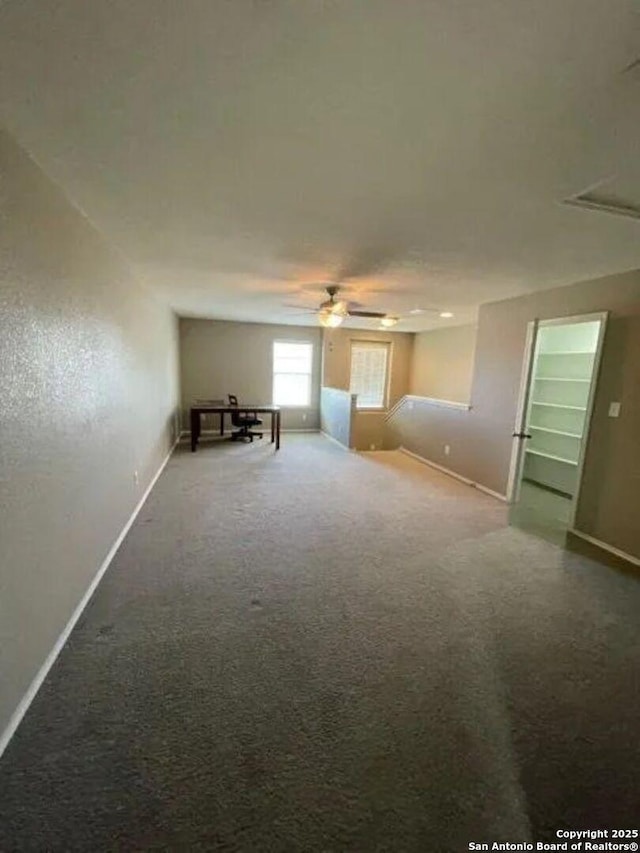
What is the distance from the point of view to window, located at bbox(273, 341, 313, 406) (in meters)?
8.25

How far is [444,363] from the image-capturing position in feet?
26.2

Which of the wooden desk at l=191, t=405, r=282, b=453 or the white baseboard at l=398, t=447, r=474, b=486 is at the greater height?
the wooden desk at l=191, t=405, r=282, b=453

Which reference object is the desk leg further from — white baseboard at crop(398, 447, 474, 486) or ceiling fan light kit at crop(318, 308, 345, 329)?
white baseboard at crop(398, 447, 474, 486)

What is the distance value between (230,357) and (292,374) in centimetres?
133

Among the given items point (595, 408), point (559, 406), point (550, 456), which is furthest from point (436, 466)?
point (595, 408)

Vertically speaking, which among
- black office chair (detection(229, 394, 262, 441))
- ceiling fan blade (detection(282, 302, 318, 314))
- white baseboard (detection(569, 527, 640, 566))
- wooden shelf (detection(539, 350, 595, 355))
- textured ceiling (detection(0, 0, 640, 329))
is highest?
textured ceiling (detection(0, 0, 640, 329))

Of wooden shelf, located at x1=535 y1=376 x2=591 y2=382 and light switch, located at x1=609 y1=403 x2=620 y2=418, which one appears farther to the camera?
wooden shelf, located at x1=535 y1=376 x2=591 y2=382

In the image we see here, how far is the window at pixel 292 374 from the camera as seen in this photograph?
8250mm

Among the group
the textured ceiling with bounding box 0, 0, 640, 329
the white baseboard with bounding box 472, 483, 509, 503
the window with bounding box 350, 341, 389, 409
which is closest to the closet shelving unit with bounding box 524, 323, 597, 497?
the white baseboard with bounding box 472, 483, 509, 503

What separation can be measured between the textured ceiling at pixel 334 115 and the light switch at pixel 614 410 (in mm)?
1278

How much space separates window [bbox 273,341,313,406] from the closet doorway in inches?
178

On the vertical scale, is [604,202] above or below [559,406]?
above

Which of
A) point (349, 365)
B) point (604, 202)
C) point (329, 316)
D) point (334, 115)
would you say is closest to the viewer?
point (334, 115)

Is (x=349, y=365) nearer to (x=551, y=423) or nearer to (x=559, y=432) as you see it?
(x=551, y=423)
